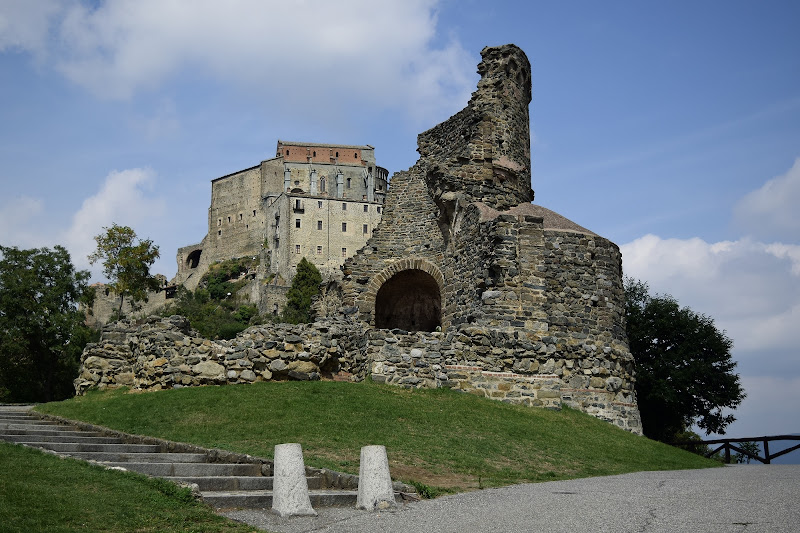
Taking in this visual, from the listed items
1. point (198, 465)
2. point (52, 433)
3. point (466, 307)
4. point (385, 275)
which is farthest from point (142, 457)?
point (385, 275)

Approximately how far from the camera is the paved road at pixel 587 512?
754cm

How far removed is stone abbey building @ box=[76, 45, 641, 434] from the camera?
18594 millimetres

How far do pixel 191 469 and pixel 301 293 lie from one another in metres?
86.6

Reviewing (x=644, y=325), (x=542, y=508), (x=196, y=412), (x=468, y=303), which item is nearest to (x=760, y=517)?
(x=542, y=508)

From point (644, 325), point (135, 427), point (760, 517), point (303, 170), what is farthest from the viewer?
point (303, 170)

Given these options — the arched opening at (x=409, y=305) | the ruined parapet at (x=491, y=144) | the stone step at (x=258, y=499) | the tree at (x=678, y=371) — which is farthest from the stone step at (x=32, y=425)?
the tree at (x=678, y=371)

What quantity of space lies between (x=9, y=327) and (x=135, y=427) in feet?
102

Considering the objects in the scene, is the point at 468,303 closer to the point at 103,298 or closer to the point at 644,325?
the point at 644,325

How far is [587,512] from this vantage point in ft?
27.1

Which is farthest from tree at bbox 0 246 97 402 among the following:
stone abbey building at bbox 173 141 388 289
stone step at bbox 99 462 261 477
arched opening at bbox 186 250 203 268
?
arched opening at bbox 186 250 203 268

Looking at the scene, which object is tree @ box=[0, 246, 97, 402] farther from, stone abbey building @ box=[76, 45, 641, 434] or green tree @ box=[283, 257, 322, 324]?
green tree @ box=[283, 257, 322, 324]

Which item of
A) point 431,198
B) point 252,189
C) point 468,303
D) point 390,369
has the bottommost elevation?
point 390,369

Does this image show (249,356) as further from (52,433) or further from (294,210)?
(294,210)

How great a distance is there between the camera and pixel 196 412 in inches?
593
